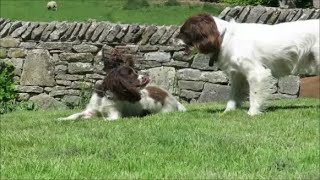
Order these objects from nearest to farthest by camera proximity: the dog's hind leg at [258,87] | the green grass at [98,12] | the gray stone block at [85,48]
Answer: the dog's hind leg at [258,87], the gray stone block at [85,48], the green grass at [98,12]

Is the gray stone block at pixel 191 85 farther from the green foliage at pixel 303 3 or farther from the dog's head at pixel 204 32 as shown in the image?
the green foliage at pixel 303 3

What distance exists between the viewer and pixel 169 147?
253 inches

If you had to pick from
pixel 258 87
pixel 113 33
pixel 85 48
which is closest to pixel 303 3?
pixel 113 33

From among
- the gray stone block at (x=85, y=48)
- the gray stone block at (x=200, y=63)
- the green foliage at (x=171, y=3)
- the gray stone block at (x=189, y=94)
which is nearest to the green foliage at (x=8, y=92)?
the gray stone block at (x=85, y=48)

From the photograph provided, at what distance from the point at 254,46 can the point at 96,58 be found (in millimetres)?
5057

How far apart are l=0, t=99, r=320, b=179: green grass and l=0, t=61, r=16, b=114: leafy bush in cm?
464

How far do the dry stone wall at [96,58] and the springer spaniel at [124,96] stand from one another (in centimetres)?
316

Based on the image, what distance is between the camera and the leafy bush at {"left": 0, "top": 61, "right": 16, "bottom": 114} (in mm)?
13477

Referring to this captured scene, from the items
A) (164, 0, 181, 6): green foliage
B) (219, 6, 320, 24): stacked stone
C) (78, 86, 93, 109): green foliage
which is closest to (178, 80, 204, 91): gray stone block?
(219, 6, 320, 24): stacked stone

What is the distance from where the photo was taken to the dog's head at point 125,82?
29.6 ft

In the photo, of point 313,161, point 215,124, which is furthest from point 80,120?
point 313,161

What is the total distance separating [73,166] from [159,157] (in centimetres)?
78

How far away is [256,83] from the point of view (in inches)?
356

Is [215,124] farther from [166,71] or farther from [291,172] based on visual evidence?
[166,71]
